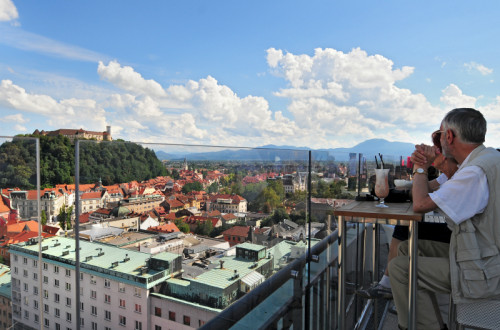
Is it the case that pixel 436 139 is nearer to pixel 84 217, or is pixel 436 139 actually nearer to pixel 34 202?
pixel 84 217

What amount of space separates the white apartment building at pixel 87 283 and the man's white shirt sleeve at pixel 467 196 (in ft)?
3.58

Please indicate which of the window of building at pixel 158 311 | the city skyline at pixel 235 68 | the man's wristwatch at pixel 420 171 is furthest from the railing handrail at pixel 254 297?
the city skyline at pixel 235 68

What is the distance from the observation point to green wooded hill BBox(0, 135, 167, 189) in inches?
34.4

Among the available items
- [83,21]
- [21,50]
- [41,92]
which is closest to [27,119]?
[41,92]

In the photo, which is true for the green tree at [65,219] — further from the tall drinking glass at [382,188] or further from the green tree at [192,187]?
the tall drinking glass at [382,188]

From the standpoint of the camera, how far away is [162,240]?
1140 mm

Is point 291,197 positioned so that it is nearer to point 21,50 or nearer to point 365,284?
point 365,284

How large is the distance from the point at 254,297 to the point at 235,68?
42658mm

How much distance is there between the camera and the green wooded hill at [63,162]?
2.87 feet

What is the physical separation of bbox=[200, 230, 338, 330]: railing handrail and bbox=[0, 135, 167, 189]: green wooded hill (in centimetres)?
61

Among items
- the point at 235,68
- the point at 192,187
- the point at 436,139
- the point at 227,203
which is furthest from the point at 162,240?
the point at 235,68

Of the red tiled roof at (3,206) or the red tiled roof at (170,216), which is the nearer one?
the red tiled roof at (3,206)

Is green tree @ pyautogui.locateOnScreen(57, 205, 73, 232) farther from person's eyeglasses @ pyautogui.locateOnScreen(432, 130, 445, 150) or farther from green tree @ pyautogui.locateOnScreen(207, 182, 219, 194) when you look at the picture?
person's eyeglasses @ pyautogui.locateOnScreen(432, 130, 445, 150)

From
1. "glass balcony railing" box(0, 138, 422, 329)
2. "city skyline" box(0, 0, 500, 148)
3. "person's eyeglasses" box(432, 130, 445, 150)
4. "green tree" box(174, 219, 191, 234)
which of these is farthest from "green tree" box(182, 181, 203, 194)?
"city skyline" box(0, 0, 500, 148)
